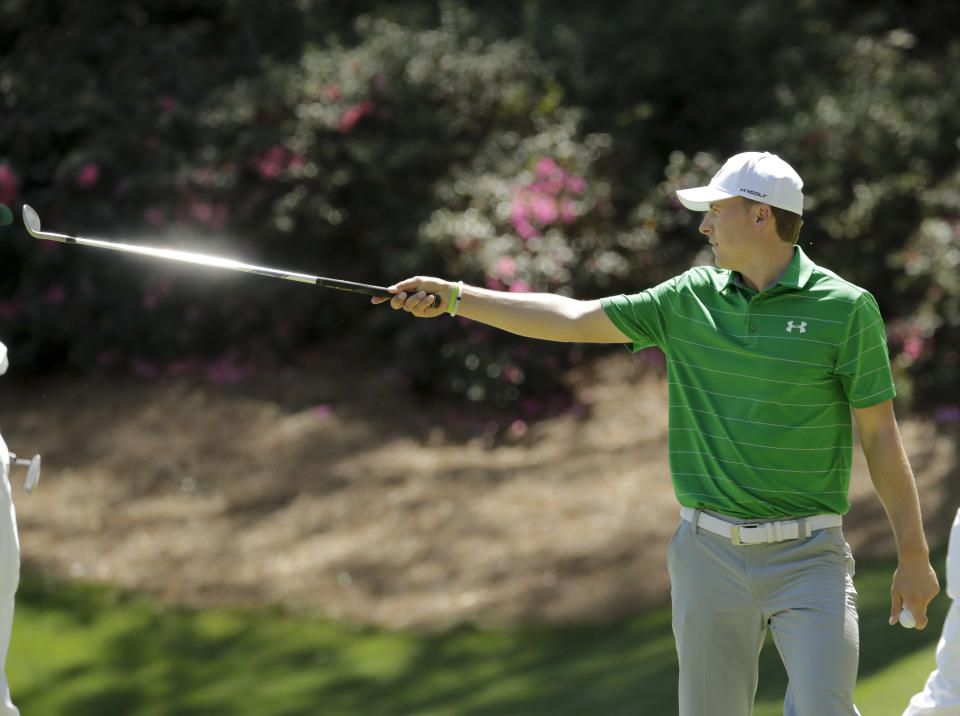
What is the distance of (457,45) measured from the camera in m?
9.62

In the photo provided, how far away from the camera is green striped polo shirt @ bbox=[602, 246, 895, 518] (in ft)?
9.46

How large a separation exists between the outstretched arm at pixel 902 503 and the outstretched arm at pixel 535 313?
69 cm

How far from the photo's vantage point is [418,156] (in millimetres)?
9055

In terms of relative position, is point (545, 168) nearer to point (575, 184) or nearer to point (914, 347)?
point (575, 184)

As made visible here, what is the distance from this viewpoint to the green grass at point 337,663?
5387 millimetres

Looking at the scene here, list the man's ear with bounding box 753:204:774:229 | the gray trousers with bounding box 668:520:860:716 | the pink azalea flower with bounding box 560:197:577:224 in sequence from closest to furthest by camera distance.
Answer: the gray trousers with bounding box 668:520:860:716 → the man's ear with bounding box 753:204:774:229 → the pink azalea flower with bounding box 560:197:577:224

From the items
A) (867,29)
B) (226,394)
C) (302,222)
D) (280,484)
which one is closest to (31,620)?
(280,484)

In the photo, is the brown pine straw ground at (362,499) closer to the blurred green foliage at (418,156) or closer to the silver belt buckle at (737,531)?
the blurred green foliage at (418,156)

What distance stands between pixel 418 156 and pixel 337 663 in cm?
426

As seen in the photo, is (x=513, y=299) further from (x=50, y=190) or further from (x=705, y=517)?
(x=50, y=190)

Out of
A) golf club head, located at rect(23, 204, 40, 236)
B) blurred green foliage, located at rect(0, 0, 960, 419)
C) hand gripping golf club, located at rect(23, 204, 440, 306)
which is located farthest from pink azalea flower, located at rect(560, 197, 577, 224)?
golf club head, located at rect(23, 204, 40, 236)

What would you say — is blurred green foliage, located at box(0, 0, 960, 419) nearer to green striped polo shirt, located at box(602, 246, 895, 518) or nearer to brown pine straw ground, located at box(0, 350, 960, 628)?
brown pine straw ground, located at box(0, 350, 960, 628)

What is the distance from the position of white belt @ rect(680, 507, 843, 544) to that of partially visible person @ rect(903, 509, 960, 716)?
0.28 metres

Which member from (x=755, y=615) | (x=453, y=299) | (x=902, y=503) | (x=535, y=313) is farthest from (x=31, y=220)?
(x=902, y=503)
